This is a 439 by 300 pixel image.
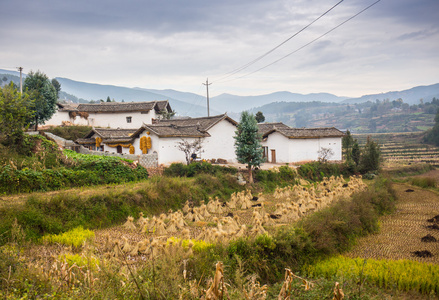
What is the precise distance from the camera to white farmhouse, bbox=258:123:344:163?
26.7 metres

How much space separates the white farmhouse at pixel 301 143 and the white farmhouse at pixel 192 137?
319cm

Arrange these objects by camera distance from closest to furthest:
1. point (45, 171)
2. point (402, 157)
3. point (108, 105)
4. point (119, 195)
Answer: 1. point (119, 195)
2. point (45, 171)
3. point (108, 105)
4. point (402, 157)

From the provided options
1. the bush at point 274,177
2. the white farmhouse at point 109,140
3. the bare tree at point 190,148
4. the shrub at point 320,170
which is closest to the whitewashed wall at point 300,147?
the shrub at point 320,170

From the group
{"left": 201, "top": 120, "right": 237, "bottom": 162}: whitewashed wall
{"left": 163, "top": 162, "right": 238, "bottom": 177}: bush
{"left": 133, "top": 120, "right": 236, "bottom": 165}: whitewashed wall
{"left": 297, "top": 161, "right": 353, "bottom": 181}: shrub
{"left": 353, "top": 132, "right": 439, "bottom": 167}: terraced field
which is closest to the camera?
{"left": 163, "top": 162, "right": 238, "bottom": 177}: bush

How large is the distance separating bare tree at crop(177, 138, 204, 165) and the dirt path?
1307 centimetres

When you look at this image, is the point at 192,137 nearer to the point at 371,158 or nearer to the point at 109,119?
the point at 109,119

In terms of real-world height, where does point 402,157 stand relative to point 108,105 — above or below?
below

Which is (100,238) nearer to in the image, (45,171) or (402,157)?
(45,171)

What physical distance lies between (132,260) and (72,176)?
8877 millimetres

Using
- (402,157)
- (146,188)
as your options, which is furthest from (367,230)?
(402,157)

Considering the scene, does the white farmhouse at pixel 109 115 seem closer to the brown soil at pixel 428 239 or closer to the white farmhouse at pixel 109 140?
the white farmhouse at pixel 109 140

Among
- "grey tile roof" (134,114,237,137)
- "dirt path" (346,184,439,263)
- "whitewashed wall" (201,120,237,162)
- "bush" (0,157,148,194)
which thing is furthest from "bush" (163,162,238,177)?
"dirt path" (346,184,439,263)

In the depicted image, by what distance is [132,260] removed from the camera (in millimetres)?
8203

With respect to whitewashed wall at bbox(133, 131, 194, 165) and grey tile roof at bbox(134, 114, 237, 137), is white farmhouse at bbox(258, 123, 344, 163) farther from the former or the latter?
whitewashed wall at bbox(133, 131, 194, 165)
